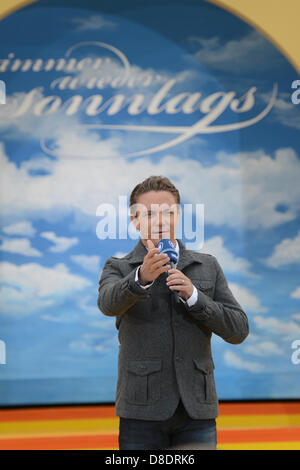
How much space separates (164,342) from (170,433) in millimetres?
243

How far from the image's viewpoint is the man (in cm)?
153

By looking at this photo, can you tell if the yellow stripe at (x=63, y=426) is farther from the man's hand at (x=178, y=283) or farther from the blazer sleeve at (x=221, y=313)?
the man's hand at (x=178, y=283)

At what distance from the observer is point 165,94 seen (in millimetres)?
4348

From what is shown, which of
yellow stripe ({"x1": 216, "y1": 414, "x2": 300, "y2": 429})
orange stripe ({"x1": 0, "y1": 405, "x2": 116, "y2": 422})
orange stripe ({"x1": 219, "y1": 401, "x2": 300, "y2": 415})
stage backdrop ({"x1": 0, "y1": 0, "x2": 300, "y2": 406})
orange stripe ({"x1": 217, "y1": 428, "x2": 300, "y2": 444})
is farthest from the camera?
stage backdrop ({"x1": 0, "y1": 0, "x2": 300, "y2": 406})

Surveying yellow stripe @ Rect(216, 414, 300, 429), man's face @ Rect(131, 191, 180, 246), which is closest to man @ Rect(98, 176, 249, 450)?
man's face @ Rect(131, 191, 180, 246)

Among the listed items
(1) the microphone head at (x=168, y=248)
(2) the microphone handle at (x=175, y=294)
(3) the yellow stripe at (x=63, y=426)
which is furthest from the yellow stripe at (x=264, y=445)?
(1) the microphone head at (x=168, y=248)

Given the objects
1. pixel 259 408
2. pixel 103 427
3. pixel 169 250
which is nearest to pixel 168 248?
pixel 169 250

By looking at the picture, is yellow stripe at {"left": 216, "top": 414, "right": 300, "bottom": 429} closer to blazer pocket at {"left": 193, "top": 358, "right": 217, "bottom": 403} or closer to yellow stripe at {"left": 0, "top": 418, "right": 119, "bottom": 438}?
yellow stripe at {"left": 0, "top": 418, "right": 119, "bottom": 438}

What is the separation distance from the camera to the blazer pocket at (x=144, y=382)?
5.08 feet

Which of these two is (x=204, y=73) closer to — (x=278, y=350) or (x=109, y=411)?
(x=278, y=350)

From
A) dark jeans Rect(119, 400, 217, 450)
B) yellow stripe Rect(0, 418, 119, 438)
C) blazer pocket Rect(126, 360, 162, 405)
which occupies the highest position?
yellow stripe Rect(0, 418, 119, 438)

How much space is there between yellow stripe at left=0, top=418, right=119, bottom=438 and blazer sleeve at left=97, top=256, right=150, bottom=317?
2.20 metres

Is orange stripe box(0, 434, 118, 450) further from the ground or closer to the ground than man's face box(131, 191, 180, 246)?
closer to the ground
